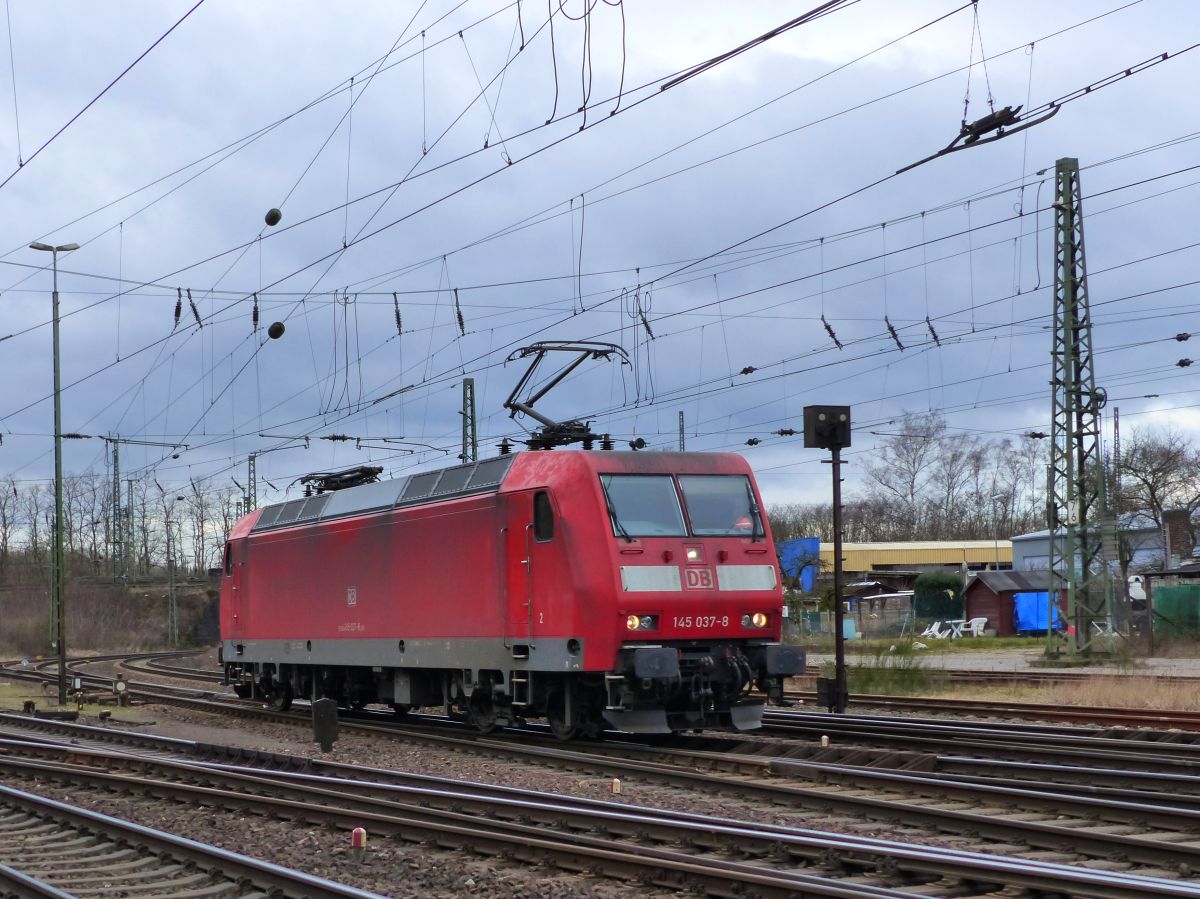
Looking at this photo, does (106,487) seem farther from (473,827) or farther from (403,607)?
(473,827)

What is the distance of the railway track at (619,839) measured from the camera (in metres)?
7.86

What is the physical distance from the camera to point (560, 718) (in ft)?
54.9

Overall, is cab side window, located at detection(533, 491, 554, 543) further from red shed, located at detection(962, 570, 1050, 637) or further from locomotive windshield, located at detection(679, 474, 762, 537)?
red shed, located at detection(962, 570, 1050, 637)

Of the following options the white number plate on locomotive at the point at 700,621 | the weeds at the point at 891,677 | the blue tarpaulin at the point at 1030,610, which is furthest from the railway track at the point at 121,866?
the blue tarpaulin at the point at 1030,610

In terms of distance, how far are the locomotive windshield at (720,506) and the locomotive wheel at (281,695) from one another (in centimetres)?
1088

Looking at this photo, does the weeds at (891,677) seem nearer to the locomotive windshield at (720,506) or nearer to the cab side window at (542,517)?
the locomotive windshield at (720,506)

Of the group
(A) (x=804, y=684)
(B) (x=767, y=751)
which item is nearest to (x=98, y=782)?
(B) (x=767, y=751)

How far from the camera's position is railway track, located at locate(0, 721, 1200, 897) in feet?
25.8

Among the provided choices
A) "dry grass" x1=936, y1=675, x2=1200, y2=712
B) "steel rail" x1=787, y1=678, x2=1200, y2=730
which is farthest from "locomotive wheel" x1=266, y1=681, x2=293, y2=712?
"dry grass" x1=936, y1=675, x2=1200, y2=712

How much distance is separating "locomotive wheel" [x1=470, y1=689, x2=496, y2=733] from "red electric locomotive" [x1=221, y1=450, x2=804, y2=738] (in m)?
0.03

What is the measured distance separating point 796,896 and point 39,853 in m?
6.00

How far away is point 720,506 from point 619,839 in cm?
700

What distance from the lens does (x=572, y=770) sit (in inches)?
576

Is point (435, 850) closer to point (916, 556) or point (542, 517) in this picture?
point (542, 517)
